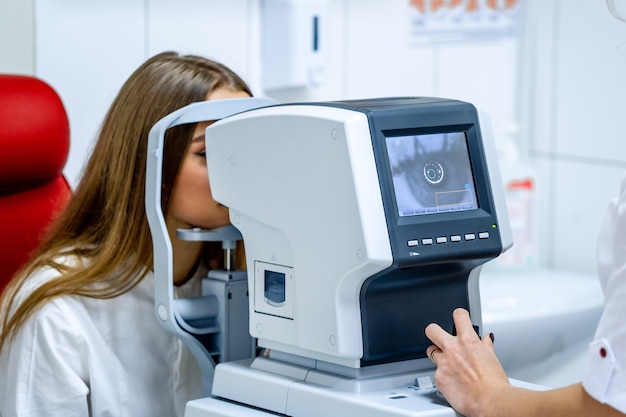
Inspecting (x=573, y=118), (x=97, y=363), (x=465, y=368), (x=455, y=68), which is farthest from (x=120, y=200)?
(x=573, y=118)

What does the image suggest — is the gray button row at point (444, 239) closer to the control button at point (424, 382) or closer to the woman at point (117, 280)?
the control button at point (424, 382)

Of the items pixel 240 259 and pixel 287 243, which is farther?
pixel 240 259

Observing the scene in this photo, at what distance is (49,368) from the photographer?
1368 mm

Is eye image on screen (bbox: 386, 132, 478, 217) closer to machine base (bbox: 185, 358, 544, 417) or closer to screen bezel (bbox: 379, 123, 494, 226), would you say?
screen bezel (bbox: 379, 123, 494, 226)

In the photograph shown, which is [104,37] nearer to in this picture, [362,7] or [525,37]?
[362,7]

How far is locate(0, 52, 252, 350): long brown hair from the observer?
1414mm

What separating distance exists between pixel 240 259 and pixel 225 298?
28 cm

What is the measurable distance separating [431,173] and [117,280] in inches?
21.2

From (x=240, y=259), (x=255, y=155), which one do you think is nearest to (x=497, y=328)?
(x=240, y=259)

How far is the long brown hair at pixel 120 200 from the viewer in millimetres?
1414

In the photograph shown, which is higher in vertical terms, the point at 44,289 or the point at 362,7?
the point at 362,7

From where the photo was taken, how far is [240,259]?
164 cm

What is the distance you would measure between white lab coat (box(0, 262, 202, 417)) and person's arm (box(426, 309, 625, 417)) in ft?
1.59

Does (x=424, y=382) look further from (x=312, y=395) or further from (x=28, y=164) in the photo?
(x=28, y=164)
